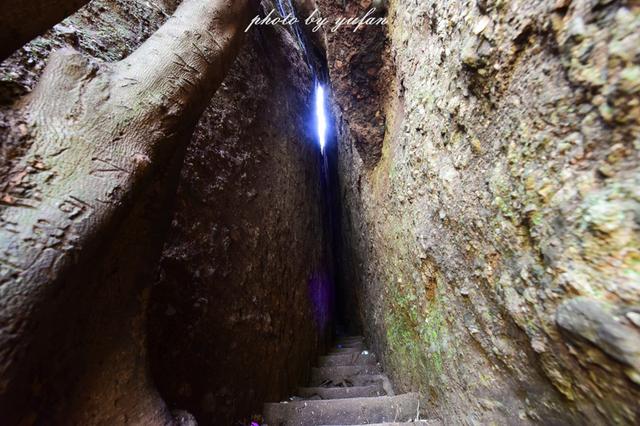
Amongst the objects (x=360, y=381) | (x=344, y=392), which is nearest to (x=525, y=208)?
(x=344, y=392)

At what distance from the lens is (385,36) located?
242 cm

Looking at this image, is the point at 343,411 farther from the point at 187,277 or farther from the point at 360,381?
the point at 187,277

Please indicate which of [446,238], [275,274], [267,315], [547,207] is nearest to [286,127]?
[275,274]

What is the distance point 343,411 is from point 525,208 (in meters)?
1.93

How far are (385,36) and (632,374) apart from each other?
2.53 meters

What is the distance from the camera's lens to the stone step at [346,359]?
3642 millimetres

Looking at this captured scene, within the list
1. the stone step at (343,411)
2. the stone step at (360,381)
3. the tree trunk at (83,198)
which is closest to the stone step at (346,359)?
the stone step at (360,381)

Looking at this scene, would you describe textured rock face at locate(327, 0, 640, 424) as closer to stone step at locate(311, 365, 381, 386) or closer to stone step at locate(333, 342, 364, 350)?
stone step at locate(311, 365, 381, 386)

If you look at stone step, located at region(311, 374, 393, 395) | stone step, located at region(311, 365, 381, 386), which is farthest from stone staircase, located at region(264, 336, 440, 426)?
stone step, located at region(311, 365, 381, 386)

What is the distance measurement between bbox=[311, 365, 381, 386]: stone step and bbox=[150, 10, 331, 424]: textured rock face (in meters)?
0.21

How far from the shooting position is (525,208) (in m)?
0.91

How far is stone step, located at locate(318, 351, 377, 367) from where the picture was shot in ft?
11.9

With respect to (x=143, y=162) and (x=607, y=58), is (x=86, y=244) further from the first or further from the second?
Result: (x=607, y=58)

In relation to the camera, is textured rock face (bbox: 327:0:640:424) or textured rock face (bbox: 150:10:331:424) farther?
textured rock face (bbox: 150:10:331:424)
